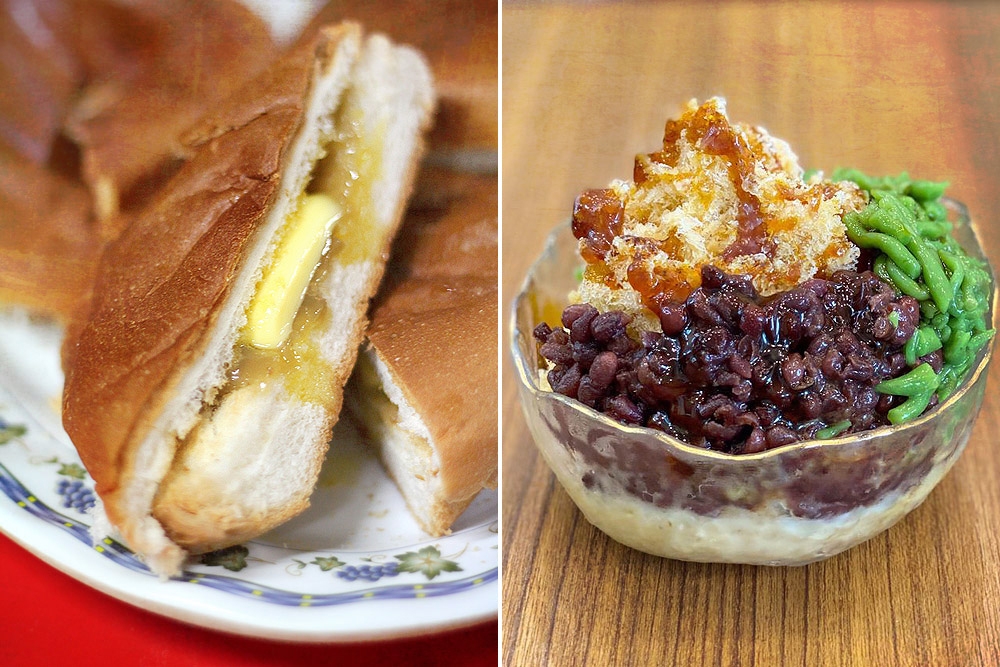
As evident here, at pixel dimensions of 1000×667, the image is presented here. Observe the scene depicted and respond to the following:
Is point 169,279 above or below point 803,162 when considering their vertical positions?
above

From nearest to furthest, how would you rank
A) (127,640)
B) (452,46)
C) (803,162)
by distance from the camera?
(127,640)
(452,46)
(803,162)

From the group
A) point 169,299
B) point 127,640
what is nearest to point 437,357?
point 169,299

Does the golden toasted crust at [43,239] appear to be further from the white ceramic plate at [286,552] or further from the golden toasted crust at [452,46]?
the golden toasted crust at [452,46]

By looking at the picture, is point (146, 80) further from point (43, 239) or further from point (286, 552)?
point (286, 552)

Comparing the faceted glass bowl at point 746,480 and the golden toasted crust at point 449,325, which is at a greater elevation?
the golden toasted crust at point 449,325

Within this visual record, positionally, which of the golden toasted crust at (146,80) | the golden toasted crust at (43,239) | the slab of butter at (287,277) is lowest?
the slab of butter at (287,277)

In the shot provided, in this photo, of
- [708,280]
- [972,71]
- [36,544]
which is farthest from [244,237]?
[972,71]

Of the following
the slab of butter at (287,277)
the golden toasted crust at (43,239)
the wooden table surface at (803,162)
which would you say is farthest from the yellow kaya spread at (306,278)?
the wooden table surface at (803,162)
